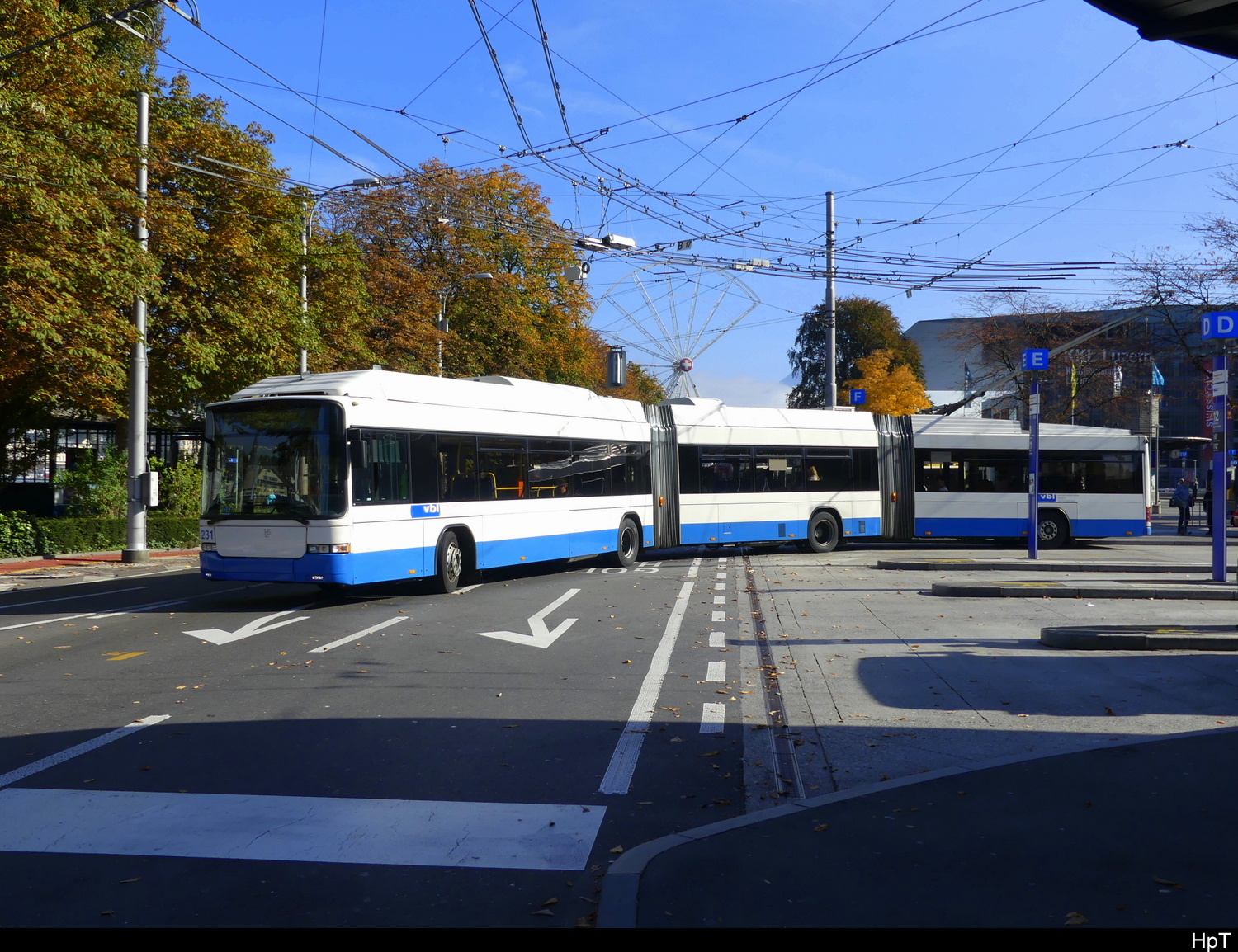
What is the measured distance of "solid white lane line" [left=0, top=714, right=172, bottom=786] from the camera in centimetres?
603

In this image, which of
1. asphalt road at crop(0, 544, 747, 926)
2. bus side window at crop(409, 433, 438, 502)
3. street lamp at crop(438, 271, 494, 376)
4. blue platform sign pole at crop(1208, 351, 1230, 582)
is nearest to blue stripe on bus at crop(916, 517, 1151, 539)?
blue platform sign pole at crop(1208, 351, 1230, 582)

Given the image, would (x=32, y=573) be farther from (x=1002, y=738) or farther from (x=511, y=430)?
(x=1002, y=738)

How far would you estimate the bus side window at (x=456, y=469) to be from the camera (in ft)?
52.1

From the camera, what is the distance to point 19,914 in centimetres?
403

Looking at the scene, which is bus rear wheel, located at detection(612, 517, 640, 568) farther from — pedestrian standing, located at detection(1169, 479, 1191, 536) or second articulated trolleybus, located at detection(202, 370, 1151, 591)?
pedestrian standing, located at detection(1169, 479, 1191, 536)

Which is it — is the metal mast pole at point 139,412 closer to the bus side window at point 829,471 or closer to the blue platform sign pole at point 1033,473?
the bus side window at point 829,471

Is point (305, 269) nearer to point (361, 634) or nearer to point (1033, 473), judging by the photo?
point (1033, 473)

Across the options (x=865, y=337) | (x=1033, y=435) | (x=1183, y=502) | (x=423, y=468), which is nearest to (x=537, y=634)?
(x=423, y=468)

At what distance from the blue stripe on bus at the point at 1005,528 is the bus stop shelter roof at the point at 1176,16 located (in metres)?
21.3

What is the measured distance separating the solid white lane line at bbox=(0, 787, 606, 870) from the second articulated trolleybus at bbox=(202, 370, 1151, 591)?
26.7ft

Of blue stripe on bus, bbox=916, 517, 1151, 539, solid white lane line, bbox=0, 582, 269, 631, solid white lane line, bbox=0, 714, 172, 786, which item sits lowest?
solid white lane line, bbox=0, 582, 269, 631

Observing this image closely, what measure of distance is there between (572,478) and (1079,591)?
873 centimetres

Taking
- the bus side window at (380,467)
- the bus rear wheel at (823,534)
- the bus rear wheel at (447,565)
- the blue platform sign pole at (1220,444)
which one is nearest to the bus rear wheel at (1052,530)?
the bus rear wheel at (823,534)

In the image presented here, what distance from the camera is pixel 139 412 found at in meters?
22.5
